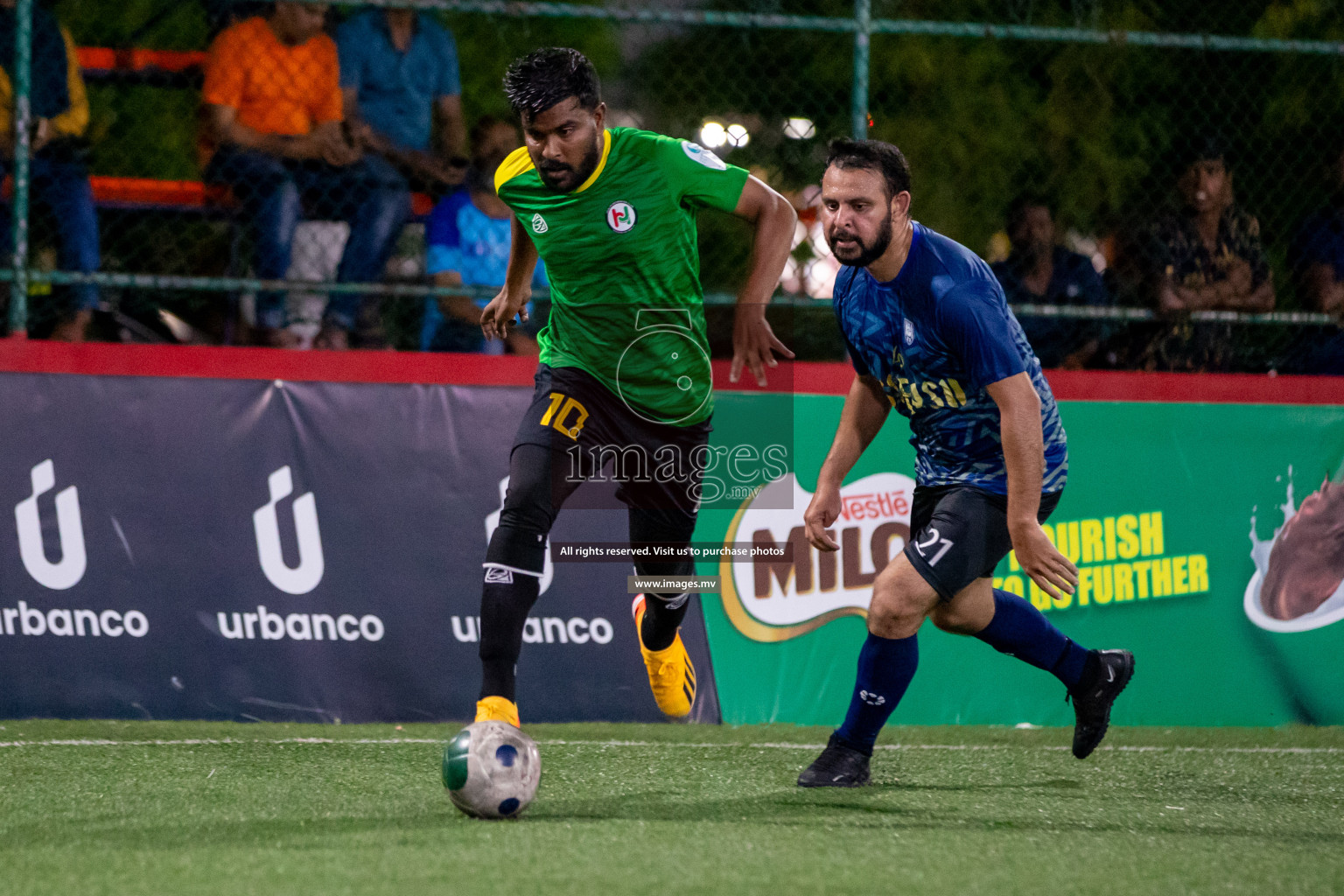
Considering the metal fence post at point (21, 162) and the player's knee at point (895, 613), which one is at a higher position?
the metal fence post at point (21, 162)

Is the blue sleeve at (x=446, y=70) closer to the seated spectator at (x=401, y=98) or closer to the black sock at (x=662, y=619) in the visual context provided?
the seated spectator at (x=401, y=98)

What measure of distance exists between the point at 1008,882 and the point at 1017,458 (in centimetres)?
135

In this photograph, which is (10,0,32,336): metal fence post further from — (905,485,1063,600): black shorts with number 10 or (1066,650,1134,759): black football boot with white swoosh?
(1066,650,1134,759): black football boot with white swoosh

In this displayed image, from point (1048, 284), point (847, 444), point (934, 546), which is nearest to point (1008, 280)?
point (1048, 284)

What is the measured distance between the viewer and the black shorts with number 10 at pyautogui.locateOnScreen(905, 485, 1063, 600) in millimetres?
4535

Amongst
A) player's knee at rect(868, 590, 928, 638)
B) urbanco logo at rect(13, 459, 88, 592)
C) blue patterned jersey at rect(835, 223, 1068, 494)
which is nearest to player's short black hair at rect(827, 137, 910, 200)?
blue patterned jersey at rect(835, 223, 1068, 494)

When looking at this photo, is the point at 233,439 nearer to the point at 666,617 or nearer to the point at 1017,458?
the point at 666,617

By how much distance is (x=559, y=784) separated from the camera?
4.57 metres

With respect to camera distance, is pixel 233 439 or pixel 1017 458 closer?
pixel 1017 458

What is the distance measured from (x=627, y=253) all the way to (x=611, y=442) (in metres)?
0.61

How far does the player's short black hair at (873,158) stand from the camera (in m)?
4.36

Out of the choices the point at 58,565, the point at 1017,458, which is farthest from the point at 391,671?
the point at 1017,458

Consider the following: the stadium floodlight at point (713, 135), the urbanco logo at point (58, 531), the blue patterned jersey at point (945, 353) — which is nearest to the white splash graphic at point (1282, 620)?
the blue patterned jersey at point (945, 353)

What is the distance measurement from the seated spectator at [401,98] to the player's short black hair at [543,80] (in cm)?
230
